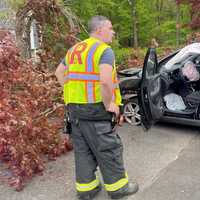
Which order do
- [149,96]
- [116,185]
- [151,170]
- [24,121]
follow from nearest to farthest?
1. [116,185]
2. [24,121]
3. [151,170]
4. [149,96]

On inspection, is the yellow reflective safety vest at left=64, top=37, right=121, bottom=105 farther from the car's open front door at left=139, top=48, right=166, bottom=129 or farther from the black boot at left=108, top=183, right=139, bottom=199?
the car's open front door at left=139, top=48, right=166, bottom=129

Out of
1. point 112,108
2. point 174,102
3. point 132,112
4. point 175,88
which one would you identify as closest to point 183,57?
point 175,88

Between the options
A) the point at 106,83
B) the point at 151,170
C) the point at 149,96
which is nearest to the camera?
the point at 106,83

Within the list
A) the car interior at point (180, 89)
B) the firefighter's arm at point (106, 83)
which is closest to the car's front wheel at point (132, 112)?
the car interior at point (180, 89)

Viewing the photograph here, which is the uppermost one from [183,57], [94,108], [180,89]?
[183,57]

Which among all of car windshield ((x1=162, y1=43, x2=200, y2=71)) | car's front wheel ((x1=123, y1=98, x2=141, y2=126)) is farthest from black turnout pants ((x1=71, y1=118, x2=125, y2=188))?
car windshield ((x1=162, y1=43, x2=200, y2=71))

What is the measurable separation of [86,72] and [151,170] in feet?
5.88

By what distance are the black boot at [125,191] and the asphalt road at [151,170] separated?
61 millimetres

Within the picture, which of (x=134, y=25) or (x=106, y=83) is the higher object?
(x=134, y=25)

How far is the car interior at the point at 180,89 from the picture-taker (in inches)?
227

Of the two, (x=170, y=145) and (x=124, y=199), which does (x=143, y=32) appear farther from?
(x=124, y=199)

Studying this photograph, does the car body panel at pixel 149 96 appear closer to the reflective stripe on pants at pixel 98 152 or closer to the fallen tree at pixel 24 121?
the reflective stripe on pants at pixel 98 152

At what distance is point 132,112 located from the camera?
19.8 feet

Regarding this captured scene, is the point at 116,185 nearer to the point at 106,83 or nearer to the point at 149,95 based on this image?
the point at 106,83
